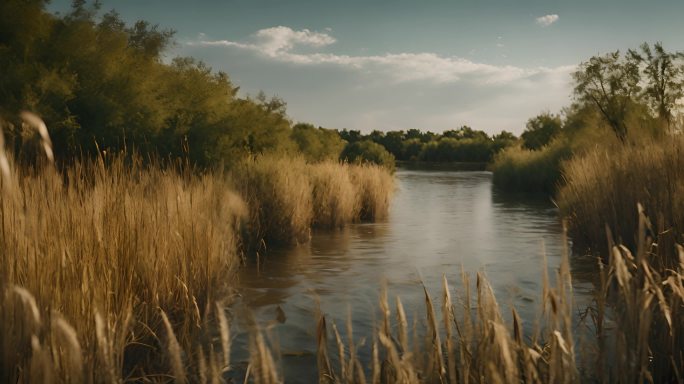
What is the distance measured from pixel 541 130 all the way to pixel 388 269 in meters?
45.7

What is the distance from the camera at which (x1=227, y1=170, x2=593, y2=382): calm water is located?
20.8 feet

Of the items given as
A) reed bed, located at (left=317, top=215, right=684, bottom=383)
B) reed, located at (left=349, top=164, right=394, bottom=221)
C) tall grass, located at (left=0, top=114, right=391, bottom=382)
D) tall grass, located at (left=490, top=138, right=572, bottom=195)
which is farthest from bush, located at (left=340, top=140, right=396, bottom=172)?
reed bed, located at (left=317, top=215, right=684, bottom=383)

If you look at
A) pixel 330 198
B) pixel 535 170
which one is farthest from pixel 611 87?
pixel 330 198

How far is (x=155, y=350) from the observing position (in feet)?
14.7

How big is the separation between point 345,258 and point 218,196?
8.17 feet

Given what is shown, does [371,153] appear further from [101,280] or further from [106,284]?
[101,280]

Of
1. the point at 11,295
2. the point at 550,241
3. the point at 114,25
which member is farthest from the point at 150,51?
the point at 11,295

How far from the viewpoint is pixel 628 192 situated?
862 cm

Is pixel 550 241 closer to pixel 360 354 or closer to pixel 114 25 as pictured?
pixel 360 354

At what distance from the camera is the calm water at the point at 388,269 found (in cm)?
634

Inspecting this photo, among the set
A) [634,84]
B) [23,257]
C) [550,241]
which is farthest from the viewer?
[634,84]

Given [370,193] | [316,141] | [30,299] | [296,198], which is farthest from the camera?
[316,141]

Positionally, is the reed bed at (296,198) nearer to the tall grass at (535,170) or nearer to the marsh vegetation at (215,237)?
the marsh vegetation at (215,237)

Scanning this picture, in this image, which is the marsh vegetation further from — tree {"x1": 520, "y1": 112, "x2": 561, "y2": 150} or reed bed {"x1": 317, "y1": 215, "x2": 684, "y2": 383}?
tree {"x1": 520, "y1": 112, "x2": 561, "y2": 150}
